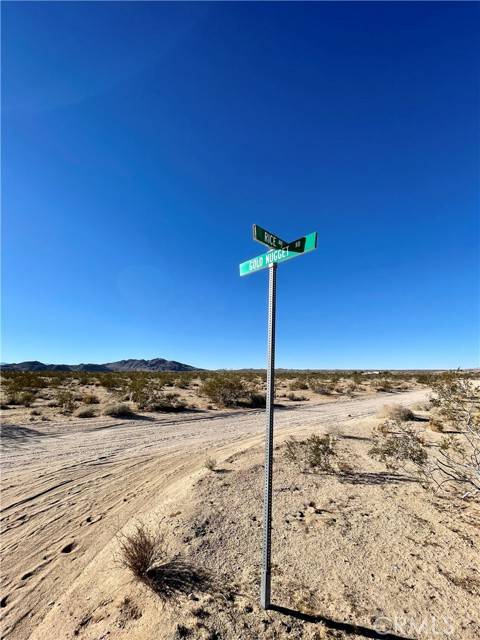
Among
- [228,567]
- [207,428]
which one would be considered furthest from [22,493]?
[207,428]

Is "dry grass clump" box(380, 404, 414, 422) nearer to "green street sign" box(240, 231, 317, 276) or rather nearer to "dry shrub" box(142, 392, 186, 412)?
"dry shrub" box(142, 392, 186, 412)

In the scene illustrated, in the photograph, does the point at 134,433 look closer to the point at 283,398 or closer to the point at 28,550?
the point at 28,550

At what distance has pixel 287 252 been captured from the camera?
2914mm

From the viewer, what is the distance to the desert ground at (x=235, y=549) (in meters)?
3.04

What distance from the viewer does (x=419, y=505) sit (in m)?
5.41

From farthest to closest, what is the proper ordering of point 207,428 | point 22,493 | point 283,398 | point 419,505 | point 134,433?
point 283,398 < point 207,428 < point 134,433 < point 22,493 < point 419,505

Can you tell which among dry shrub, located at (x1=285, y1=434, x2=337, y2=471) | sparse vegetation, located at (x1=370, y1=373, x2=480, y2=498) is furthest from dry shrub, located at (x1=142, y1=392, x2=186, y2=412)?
sparse vegetation, located at (x1=370, y1=373, x2=480, y2=498)

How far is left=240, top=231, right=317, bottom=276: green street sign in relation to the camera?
9.30 ft

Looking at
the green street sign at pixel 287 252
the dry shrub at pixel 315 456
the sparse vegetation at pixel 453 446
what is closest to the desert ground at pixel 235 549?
the dry shrub at pixel 315 456

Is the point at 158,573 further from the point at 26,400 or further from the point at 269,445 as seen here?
the point at 26,400

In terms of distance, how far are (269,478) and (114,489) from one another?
5.13m
